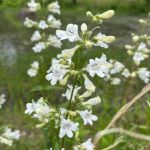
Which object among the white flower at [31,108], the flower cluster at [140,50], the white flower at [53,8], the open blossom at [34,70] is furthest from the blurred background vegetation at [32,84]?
the white flower at [53,8]

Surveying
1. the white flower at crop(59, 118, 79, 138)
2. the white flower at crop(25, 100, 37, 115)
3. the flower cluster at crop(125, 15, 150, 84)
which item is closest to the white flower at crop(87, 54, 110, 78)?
the white flower at crop(59, 118, 79, 138)

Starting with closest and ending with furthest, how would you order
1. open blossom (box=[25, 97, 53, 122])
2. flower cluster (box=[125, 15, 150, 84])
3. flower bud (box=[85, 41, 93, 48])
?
flower bud (box=[85, 41, 93, 48]), open blossom (box=[25, 97, 53, 122]), flower cluster (box=[125, 15, 150, 84])

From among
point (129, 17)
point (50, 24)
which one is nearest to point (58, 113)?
point (50, 24)

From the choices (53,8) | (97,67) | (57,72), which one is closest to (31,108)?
(57,72)

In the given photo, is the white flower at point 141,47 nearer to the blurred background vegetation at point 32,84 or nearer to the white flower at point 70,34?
the blurred background vegetation at point 32,84

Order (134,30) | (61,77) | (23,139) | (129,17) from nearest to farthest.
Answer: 1. (61,77)
2. (23,139)
3. (134,30)
4. (129,17)

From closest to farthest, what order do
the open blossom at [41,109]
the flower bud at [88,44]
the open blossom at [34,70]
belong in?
the flower bud at [88,44] → the open blossom at [41,109] → the open blossom at [34,70]

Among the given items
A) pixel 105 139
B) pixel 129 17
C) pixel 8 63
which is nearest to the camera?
pixel 105 139

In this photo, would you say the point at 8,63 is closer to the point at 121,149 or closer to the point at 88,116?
the point at 121,149

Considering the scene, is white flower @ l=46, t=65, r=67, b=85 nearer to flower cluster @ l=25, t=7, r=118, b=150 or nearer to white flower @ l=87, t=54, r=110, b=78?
flower cluster @ l=25, t=7, r=118, b=150
